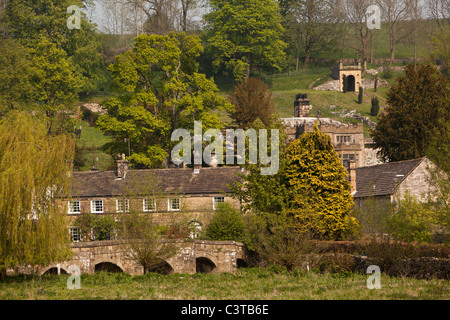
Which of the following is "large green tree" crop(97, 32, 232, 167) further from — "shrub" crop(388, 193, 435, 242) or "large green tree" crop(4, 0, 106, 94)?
"shrub" crop(388, 193, 435, 242)

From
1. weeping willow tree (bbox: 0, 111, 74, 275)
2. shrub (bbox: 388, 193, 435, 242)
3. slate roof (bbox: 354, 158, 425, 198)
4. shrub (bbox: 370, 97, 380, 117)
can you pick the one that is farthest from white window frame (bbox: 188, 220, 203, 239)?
shrub (bbox: 370, 97, 380, 117)

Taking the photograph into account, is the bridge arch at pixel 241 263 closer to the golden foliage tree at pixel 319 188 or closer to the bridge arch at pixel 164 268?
the bridge arch at pixel 164 268

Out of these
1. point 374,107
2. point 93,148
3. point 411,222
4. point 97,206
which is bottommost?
point 97,206

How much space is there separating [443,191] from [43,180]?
52.3ft

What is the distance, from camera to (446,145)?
28438mm

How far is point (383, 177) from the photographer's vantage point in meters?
43.9

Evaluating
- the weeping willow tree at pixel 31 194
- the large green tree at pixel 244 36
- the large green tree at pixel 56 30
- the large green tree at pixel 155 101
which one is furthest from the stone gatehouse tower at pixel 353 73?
the weeping willow tree at pixel 31 194

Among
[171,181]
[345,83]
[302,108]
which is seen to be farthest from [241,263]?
[345,83]

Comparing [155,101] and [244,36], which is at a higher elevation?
[244,36]

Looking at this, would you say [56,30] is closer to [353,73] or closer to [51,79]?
[51,79]

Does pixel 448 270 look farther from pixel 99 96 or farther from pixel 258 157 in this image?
pixel 99 96

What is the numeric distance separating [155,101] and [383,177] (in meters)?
20.1

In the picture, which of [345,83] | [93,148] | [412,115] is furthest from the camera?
[345,83]
